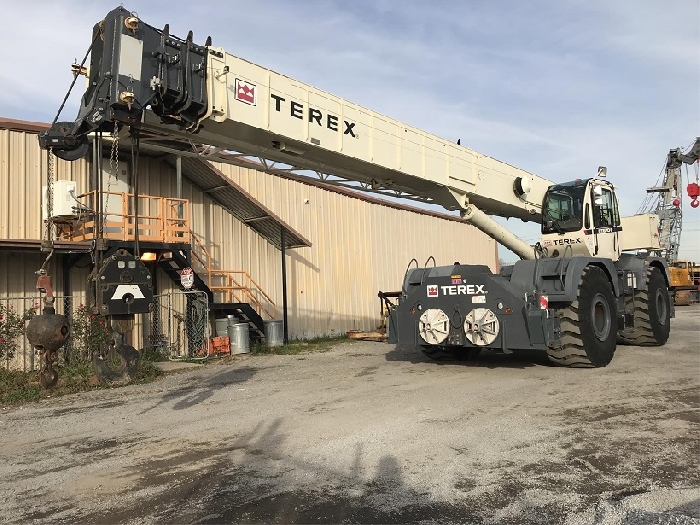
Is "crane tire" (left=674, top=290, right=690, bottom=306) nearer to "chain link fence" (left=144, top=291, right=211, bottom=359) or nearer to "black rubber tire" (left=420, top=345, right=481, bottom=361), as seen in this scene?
"black rubber tire" (left=420, top=345, right=481, bottom=361)

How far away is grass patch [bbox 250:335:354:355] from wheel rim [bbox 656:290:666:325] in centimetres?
863

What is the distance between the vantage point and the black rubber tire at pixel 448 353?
12039mm

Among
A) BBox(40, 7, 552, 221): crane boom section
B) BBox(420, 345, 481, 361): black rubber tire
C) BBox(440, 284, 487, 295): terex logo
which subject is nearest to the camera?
BBox(40, 7, 552, 221): crane boom section

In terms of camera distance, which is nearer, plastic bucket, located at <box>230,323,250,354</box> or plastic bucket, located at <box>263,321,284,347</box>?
plastic bucket, located at <box>230,323,250,354</box>

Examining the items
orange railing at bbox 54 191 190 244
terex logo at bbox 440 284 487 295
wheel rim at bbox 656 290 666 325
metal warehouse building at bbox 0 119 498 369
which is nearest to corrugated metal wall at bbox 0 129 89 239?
metal warehouse building at bbox 0 119 498 369

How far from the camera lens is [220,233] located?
1720 centimetres

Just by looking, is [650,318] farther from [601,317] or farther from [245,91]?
[245,91]

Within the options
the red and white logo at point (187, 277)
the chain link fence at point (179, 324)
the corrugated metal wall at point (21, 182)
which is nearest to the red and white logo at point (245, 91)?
the red and white logo at point (187, 277)

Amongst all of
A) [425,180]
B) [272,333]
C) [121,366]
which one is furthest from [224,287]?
[121,366]

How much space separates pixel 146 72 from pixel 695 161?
3486cm

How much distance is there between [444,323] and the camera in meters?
10.2

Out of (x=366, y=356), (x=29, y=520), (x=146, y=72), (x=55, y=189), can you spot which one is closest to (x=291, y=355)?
(x=366, y=356)

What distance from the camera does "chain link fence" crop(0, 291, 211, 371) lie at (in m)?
12.4

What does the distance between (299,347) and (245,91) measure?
10.3 m
